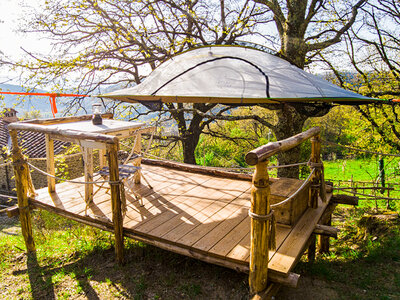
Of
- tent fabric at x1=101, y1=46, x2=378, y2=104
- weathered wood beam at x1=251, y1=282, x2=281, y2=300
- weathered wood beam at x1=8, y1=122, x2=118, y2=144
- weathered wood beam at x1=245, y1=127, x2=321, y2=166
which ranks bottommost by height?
weathered wood beam at x1=251, y1=282, x2=281, y2=300

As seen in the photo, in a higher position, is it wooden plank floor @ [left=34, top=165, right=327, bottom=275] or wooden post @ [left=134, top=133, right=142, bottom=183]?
wooden post @ [left=134, top=133, right=142, bottom=183]

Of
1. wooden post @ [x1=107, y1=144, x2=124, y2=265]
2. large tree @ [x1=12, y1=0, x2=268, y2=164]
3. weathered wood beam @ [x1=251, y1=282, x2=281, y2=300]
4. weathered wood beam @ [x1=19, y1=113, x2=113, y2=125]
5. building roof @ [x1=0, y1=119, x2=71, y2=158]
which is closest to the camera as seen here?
weathered wood beam @ [x1=251, y1=282, x2=281, y2=300]

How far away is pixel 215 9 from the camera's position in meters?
8.34

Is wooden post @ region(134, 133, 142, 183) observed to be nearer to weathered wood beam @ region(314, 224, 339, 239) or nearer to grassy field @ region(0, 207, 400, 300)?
grassy field @ region(0, 207, 400, 300)

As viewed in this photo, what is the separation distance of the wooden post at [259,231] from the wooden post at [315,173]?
1.55 meters

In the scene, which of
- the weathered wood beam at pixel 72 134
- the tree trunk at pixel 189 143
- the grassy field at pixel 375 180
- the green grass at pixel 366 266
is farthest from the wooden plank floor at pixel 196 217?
the tree trunk at pixel 189 143

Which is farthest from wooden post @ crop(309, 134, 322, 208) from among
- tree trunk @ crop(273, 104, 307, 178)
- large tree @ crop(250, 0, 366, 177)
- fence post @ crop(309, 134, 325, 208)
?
tree trunk @ crop(273, 104, 307, 178)

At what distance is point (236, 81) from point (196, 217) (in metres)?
1.68

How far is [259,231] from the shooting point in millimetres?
2188

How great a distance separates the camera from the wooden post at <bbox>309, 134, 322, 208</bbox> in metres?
3.51

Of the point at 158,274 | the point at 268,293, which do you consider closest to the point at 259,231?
the point at 268,293

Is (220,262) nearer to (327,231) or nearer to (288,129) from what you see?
(327,231)

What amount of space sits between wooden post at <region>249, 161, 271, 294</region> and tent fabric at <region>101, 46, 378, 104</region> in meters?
1.01

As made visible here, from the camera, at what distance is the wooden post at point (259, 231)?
210 centimetres
